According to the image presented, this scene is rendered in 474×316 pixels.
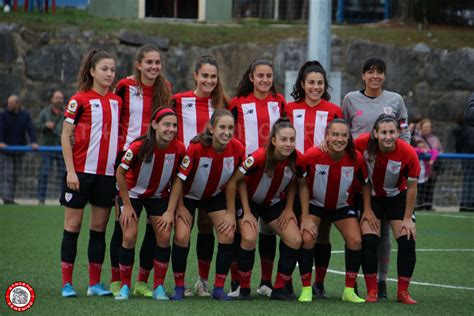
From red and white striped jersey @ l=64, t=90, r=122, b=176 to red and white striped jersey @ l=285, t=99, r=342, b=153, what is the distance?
1.39 meters

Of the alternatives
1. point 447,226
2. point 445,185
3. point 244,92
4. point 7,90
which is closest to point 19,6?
point 7,90

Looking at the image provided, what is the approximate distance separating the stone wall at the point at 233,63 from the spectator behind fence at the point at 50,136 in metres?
2.19

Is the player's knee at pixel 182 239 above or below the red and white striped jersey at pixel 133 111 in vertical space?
below

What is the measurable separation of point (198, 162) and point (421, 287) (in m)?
2.31

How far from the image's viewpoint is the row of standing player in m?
8.07

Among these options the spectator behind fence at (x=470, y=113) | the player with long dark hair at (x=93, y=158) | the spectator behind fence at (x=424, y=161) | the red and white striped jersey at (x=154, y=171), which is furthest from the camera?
the spectator behind fence at (x=424, y=161)

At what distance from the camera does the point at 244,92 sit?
8539mm

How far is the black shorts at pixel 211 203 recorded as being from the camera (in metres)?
8.21

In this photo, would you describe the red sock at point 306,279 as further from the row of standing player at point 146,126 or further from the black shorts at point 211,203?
the black shorts at point 211,203

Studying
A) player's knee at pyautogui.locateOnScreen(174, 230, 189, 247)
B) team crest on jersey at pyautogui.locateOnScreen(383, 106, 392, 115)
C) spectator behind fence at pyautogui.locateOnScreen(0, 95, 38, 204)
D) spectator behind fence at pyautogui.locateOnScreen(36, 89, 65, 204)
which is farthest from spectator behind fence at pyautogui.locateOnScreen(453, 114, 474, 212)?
player's knee at pyautogui.locateOnScreen(174, 230, 189, 247)

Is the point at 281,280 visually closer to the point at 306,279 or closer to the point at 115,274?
the point at 306,279

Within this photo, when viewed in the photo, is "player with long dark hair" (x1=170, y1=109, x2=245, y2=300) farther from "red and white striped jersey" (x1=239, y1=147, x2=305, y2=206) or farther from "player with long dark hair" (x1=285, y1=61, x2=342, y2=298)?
"player with long dark hair" (x1=285, y1=61, x2=342, y2=298)

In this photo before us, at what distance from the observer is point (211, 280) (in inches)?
363

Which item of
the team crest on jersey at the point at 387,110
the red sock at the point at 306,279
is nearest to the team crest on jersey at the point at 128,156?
the red sock at the point at 306,279
